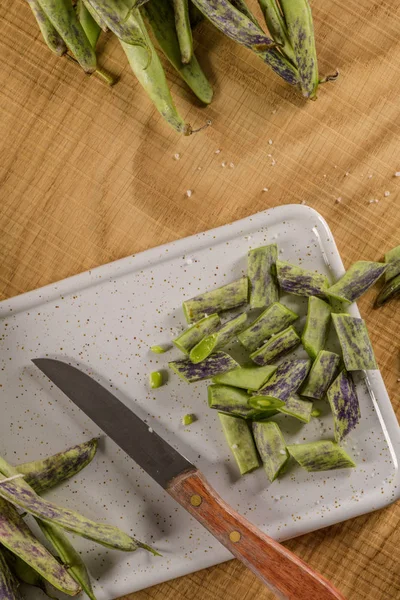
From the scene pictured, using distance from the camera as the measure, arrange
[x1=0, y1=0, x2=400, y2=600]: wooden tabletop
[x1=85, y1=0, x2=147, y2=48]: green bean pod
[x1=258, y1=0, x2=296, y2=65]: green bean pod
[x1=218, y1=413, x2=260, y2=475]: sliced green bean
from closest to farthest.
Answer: [x1=85, y1=0, x2=147, y2=48]: green bean pod, [x1=258, y1=0, x2=296, y2=65]: green bean pod, [x1=218, y1=413, x2=260, y2=475]: sliced green bean, [x1=0, y1=0, x2=400, y2=600]: wooden tabletop

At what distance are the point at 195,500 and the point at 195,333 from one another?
1.89 ft

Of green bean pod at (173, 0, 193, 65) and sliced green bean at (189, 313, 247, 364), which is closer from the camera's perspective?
green bean pod at (173, 0, 193, 65)

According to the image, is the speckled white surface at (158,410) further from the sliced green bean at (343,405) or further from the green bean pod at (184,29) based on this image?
the green bean pod at (184,29)

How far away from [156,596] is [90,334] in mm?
1007

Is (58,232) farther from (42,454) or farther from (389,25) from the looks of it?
(389,25)

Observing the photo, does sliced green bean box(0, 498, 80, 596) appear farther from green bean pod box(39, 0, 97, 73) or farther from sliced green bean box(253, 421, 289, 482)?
green bean pod box(39, 0, 97, 73)

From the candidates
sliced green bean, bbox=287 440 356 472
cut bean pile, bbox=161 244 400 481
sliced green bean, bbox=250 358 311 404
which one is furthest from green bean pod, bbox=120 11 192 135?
sliced green bean, bbox=287 440 356 472

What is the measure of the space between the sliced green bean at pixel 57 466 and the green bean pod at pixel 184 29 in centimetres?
142

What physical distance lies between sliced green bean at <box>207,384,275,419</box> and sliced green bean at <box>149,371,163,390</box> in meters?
0.20

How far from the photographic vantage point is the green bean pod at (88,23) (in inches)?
94.3

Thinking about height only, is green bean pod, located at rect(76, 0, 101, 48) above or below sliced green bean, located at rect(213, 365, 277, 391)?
above

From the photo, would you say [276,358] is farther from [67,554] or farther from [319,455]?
[67,554]

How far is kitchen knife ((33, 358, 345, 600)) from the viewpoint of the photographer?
230 centimetres

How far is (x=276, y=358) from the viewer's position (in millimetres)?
2496
